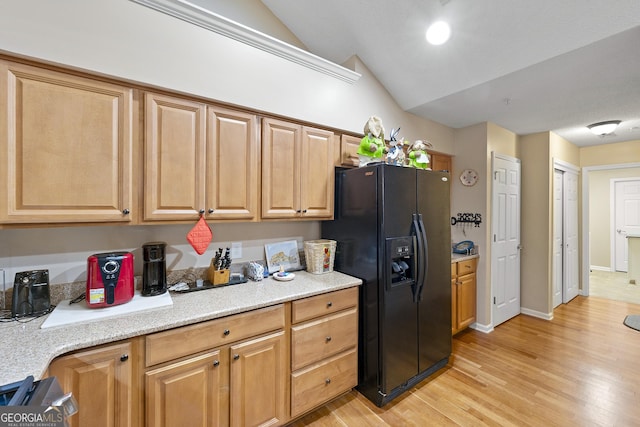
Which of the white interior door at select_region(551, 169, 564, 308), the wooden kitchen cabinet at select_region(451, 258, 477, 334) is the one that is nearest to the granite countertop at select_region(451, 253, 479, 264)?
the wooden kitchen cabinet at select_region(451, 258, 477, 334)

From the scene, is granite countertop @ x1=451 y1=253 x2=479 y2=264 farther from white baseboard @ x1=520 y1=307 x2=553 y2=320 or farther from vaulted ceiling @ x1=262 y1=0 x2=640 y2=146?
vaulted ceiling @ x1=262 y1=0 x2=640 y2=146

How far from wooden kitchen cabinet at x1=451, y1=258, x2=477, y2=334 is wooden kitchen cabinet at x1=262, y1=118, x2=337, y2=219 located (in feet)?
5.60

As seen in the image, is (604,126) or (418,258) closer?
(418,258)

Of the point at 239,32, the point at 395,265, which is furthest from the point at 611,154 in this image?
the point at 239,32

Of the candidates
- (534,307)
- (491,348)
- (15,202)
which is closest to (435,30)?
(15,202)

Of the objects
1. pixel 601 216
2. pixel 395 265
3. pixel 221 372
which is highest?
pixel 601 216

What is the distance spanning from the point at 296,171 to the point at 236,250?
783 mm

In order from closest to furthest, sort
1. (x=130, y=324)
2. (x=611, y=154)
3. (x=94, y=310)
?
(x=130, y=324)
(x=94, y=310)
(x=611, y=154)

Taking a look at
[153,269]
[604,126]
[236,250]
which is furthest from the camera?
[604,126]

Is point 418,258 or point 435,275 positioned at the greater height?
point 418,258

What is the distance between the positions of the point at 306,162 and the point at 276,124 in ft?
1.19

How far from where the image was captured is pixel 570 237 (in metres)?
4.12

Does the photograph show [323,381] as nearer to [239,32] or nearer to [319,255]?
[319,255]

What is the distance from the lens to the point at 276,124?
1996mm
